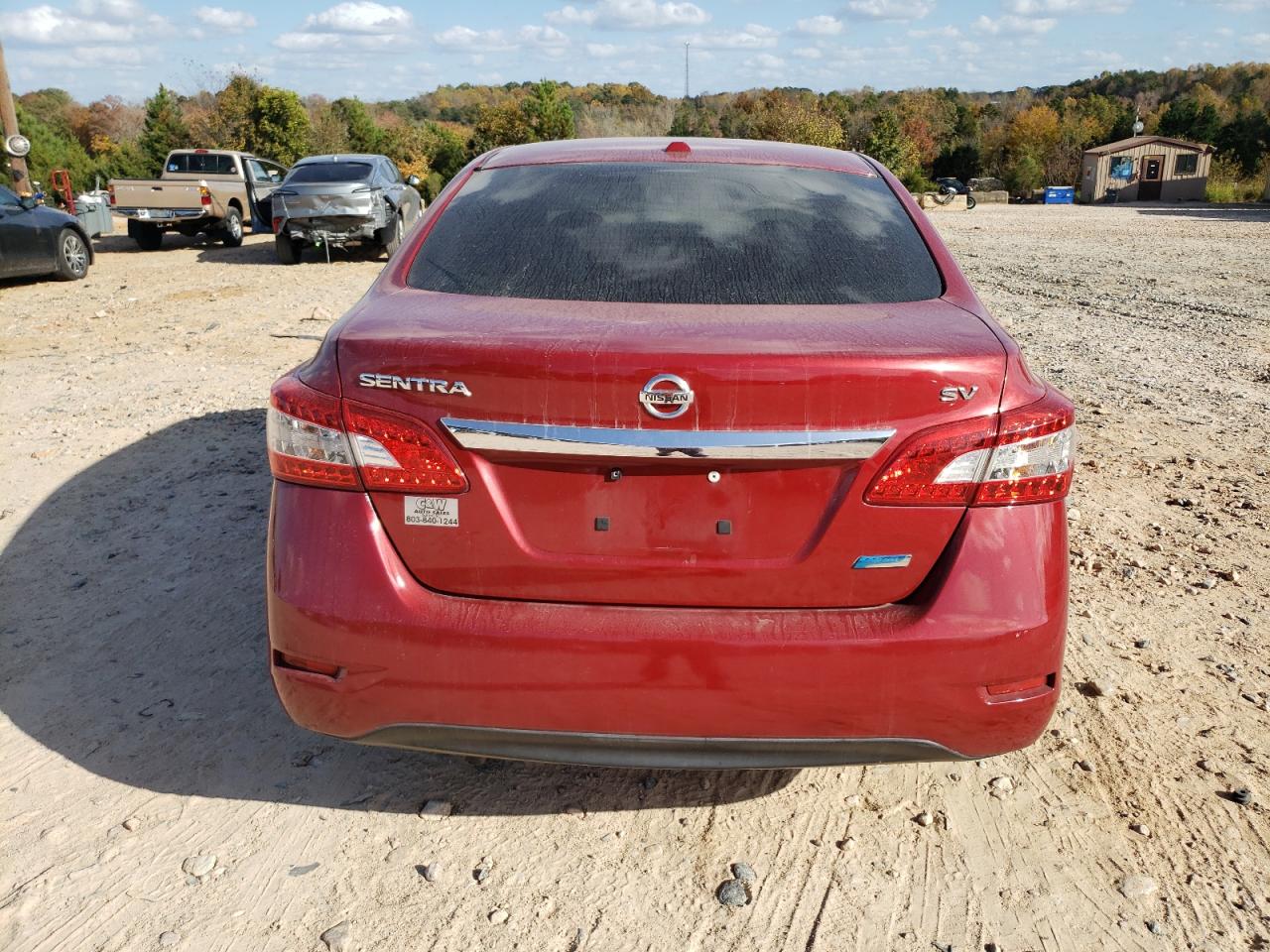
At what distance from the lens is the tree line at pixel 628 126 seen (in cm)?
4231

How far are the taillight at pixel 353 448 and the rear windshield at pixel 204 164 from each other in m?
20.0

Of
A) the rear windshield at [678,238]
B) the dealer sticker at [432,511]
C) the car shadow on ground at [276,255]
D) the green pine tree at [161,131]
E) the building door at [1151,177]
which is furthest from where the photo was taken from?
the building door at [1151,177]

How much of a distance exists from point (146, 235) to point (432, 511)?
1975cm

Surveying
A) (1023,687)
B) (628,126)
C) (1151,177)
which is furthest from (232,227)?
(1151,177)

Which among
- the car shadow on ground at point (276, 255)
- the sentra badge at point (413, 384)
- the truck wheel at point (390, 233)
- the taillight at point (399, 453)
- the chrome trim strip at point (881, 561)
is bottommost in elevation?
the car shadow on ground at point (276, 255)

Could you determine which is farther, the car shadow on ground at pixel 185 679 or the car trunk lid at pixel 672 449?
the car shadow on ground at pixel 185 679

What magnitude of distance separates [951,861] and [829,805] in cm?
36

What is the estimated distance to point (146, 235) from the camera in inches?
754

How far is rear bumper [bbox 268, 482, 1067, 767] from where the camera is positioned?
6.94 feet

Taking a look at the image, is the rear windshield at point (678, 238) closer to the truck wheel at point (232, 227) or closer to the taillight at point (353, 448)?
the taillight at point (353, 448)

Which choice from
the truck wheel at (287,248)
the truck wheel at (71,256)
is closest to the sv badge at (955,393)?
the truck wheel at (71,256)

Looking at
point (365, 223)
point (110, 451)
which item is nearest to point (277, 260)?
point (365, 223)

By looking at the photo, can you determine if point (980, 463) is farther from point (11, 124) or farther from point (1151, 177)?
point (1151, 177)

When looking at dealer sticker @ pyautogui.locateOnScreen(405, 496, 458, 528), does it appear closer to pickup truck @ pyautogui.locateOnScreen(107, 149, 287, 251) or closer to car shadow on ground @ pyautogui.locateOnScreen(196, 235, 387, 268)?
car shadow on ground @ pyautogui.locateOnScreen(196, 235, 387, 268)
